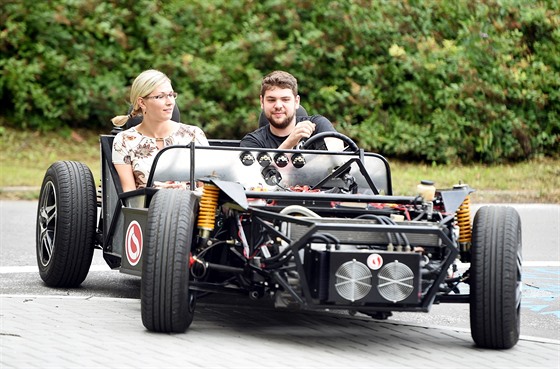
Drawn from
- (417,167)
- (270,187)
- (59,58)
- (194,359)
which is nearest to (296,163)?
(270,187)

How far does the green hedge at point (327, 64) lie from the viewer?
1706 cm

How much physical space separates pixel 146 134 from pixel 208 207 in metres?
1.77

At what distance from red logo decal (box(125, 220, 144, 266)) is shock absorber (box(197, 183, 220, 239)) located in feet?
1.80

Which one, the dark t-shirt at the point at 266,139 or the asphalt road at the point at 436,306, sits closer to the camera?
the asphalt road at the point at 436,306

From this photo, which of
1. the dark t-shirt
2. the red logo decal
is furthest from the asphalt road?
the dark t-shirt

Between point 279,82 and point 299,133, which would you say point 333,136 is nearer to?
point 299,133

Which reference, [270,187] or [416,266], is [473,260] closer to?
[416,266]

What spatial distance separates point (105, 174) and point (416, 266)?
9.36 ft

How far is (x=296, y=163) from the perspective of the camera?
805 centimetres

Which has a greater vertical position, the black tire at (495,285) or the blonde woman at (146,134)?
the blonde woman at (146,134)

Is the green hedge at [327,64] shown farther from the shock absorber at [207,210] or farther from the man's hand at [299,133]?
the shock absorber at [207,210]

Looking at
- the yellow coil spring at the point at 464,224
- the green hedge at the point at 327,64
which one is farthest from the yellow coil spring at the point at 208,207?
the green hedge at the point at 327,64

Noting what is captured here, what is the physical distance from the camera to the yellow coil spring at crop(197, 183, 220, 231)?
689 centimetres

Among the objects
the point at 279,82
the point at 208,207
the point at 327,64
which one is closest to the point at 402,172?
the point at 327,64
